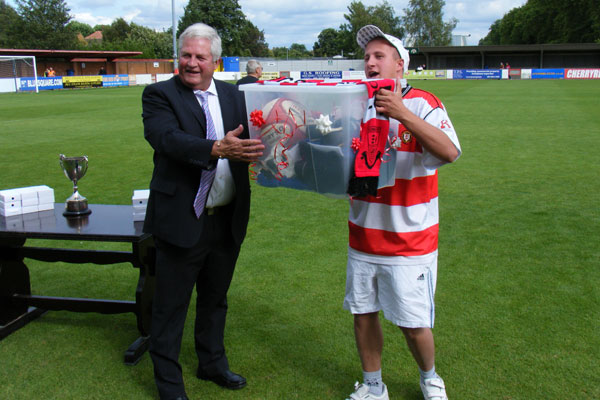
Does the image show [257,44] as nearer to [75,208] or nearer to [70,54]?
[70,54]

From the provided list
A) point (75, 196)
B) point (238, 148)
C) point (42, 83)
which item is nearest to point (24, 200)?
point (75, 196)

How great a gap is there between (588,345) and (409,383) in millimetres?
1257

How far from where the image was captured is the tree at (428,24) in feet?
284

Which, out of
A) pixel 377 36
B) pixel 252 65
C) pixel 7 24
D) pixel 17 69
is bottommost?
pixel 377 36

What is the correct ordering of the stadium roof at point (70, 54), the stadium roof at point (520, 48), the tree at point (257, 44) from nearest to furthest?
the stadium roof at point (70, 54), the stadium roof at point (520, 48), the tree at point (257, 44)

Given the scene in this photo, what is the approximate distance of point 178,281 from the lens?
2783mm

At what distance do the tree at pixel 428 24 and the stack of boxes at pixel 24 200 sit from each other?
295 ft

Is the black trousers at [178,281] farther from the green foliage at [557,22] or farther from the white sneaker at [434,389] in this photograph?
the green foliage at [557,22]

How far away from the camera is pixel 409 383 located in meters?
3.05

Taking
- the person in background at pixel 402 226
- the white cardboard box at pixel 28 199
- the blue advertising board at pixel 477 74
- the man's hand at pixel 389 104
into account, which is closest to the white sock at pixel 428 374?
the person in background at pixel 402 226

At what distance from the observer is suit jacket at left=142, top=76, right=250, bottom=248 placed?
2438mm

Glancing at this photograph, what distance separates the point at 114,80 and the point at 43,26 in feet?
133

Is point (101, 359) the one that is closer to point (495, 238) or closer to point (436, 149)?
point (436, 149)

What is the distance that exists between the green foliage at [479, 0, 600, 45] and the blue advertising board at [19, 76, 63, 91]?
56.9 meters
